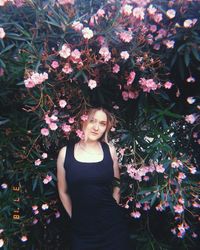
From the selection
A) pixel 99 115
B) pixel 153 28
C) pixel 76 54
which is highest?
pixel 153 28

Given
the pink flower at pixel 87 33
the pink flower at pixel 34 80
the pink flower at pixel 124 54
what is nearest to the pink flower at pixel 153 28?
the pink flower at pixel 124 54

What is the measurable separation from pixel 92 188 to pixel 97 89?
70 centimetres

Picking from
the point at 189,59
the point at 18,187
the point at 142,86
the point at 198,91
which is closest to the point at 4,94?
the point at 18,187

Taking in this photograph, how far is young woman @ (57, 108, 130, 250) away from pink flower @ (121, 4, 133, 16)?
0.64 meters

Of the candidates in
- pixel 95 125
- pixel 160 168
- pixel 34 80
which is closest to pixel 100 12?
pixel 34 80

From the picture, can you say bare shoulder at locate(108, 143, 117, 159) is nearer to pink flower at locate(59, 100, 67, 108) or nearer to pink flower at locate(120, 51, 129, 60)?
pink flower at locate(59, 100, 67, 108)

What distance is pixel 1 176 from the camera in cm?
194

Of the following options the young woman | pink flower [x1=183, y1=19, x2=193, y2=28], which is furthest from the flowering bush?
the young woman

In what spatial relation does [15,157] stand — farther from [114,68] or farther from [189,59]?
[189,59]

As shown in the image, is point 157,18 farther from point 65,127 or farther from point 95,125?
point 65,127

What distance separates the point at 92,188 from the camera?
1.87m

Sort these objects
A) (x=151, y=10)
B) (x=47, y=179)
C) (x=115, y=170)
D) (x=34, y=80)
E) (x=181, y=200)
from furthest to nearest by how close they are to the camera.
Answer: (x=115, y=170)
(x=47, y=179)
(x=181, y=200)
(x=151, y=10)
(x=34, y=80)

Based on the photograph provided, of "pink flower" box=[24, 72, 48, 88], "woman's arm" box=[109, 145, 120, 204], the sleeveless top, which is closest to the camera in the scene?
"pink flower" box=[24, 72, 48, 88]

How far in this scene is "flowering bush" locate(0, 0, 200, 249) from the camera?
5.78 ft
